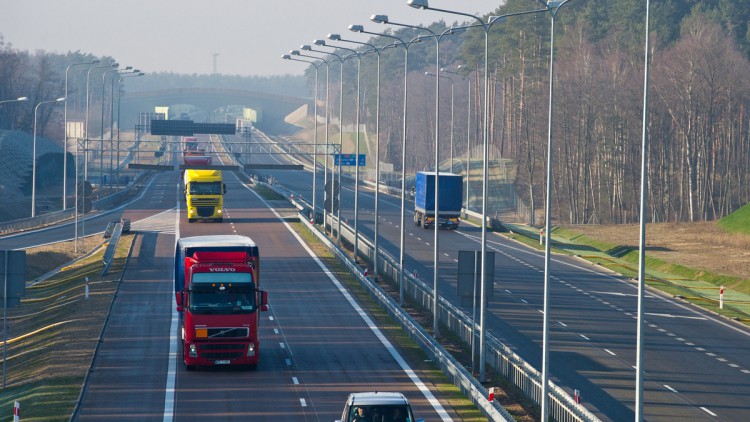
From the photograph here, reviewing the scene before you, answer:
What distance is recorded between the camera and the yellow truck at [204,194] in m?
80.8

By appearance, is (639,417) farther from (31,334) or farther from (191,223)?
(191,223)

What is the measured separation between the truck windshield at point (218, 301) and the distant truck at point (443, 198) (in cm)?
4458

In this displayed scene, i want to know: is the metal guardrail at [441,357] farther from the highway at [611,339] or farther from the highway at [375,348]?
the highway at [611,339]

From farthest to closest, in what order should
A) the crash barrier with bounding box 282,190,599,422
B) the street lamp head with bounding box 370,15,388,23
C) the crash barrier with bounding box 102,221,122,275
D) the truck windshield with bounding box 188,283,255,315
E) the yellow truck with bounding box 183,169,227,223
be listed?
the yellow truck with bounding box 183,169,227,223 → the crash barrier with bounding box 102,221,122,275 → the street lamp head with bounding box 370,15,388,23 → the truck windshield with bounding box 188,283,255,315 → the crash barrier with bounding box 282,190,599,422

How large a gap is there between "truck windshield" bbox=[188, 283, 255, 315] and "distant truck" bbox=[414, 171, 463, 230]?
146 ft

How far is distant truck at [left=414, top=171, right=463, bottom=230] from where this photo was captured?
77500 millimetres

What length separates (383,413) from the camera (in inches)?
867

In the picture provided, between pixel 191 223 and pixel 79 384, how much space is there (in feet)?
167

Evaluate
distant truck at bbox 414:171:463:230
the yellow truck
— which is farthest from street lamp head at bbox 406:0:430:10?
the yellow truck

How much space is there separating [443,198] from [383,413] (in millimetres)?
56857

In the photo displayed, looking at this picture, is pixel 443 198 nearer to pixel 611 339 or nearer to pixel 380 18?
pixel 611 339

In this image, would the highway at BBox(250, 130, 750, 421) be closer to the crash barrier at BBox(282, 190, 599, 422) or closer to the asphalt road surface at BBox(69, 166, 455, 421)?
the crash barrier at BBox(282, 190, 599, 422)

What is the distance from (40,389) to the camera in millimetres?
31875

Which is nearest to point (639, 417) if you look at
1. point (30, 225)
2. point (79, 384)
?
point (79, 384)
